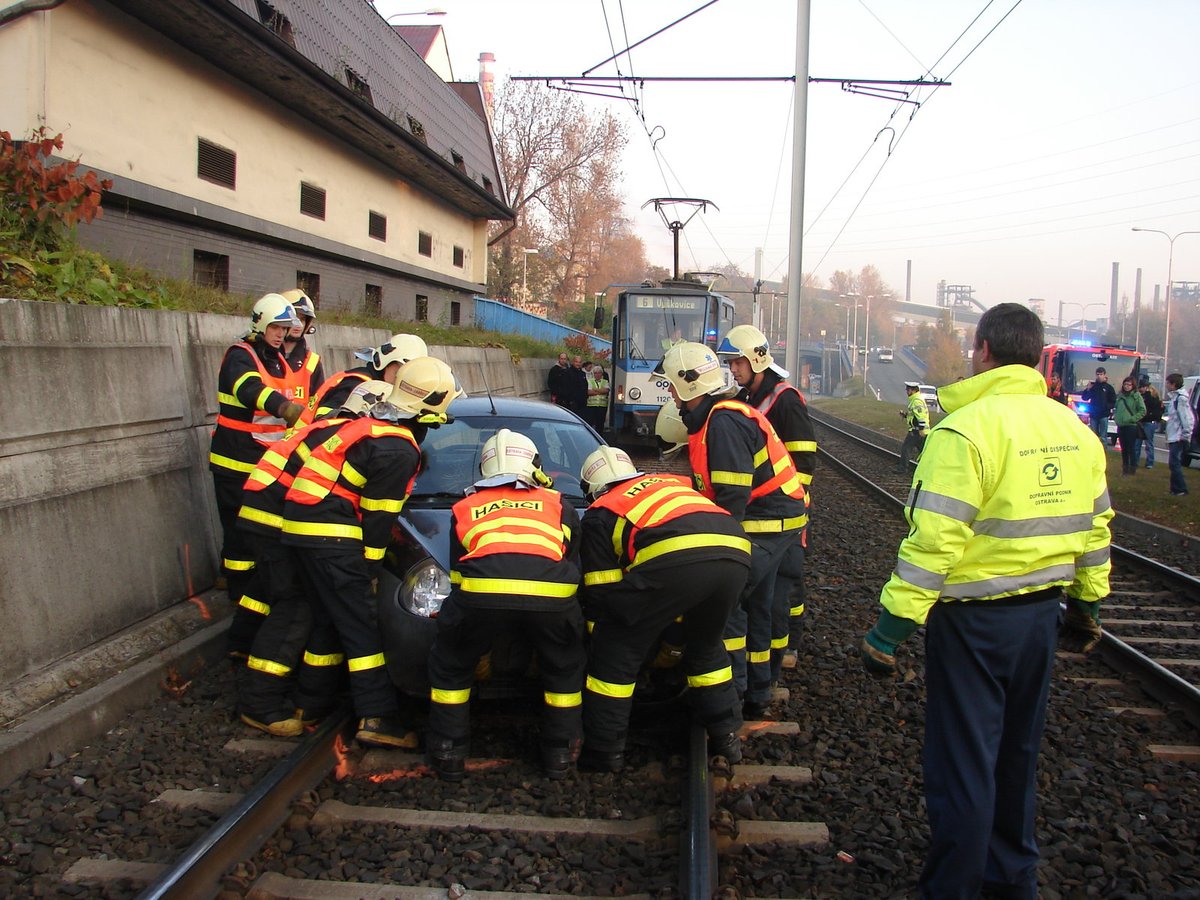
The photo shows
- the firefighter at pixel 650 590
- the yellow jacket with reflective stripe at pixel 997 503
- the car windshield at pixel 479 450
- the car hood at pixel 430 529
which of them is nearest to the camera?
the yellow jacket with reflective stripe at pixel 997 503

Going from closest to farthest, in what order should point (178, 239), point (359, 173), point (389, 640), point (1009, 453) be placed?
point (1009, 453) → point (389, 640) → point (178, 239) → point (359, 173)

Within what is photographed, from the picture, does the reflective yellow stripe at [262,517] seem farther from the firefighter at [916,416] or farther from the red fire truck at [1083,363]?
the red fire truck at [1083,363]

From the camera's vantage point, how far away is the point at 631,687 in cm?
430

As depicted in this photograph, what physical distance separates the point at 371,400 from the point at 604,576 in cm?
152

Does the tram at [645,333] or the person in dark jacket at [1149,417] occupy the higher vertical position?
the tram at [645,333]

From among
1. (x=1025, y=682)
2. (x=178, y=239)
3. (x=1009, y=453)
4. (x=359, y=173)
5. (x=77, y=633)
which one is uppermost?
(x=359, y=173)

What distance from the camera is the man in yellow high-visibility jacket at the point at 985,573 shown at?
303cm

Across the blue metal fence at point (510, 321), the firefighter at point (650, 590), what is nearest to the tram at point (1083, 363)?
the blue metal fence at point (510, 321)

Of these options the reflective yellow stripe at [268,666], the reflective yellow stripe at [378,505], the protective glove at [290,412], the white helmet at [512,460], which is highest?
the protective glove at [290,412]

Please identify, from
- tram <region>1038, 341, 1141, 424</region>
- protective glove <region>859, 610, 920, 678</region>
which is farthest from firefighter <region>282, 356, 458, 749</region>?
tram <region>1038, 341, 1141, 424</region>

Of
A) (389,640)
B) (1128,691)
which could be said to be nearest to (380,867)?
(389,640)

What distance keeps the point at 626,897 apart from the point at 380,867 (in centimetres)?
90

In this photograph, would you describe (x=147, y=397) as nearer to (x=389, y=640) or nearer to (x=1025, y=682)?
(x=389, y=640)

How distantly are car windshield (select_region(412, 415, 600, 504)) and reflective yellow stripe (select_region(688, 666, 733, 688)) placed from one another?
1596mm
